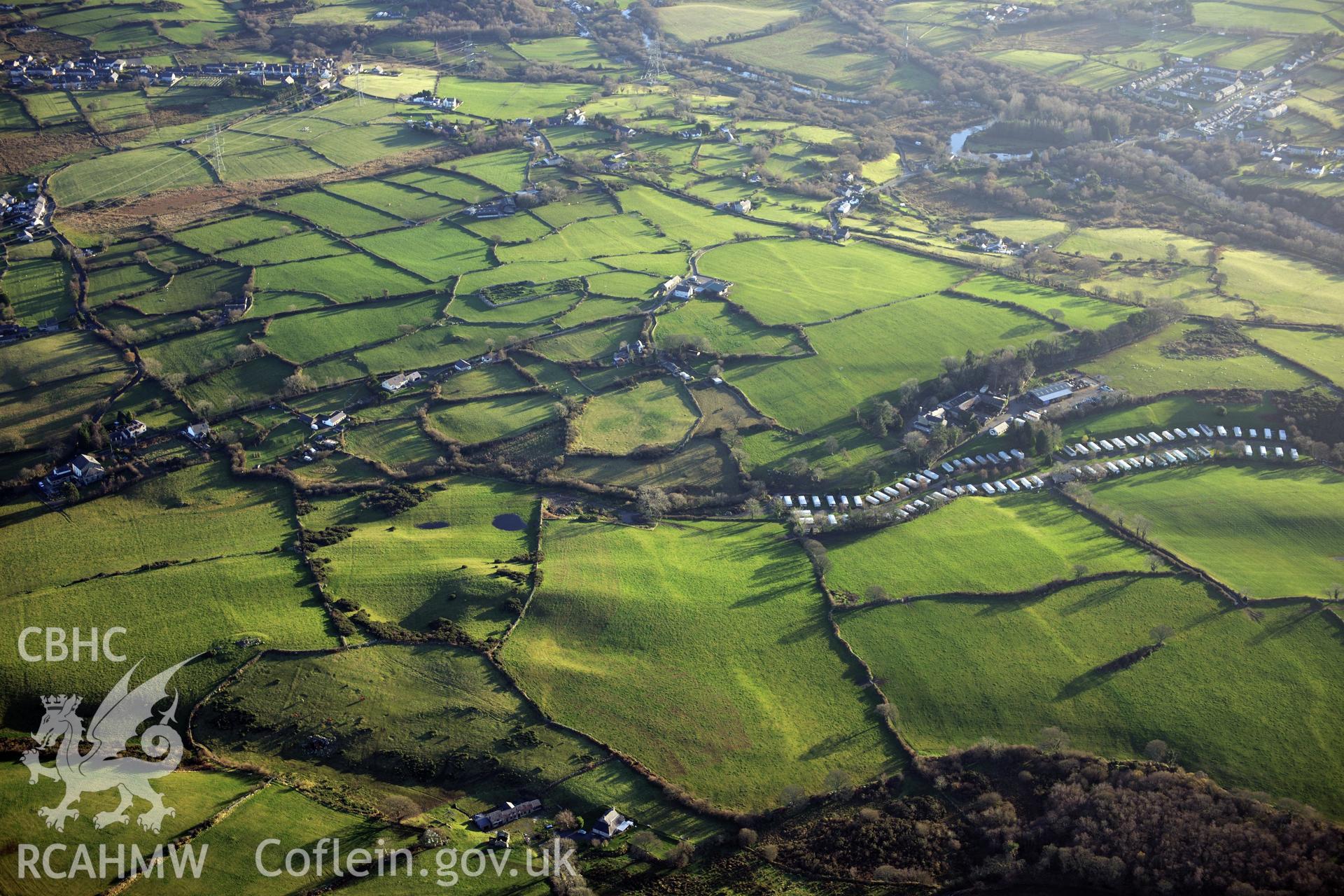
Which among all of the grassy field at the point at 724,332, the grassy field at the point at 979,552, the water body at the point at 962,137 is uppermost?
the water body at the point at 962,137

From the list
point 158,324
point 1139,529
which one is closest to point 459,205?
point 158,324

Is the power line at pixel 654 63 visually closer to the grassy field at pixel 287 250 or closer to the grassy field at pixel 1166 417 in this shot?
the grassy field at pixel 287 250

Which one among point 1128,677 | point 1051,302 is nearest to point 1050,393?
point 1051,302

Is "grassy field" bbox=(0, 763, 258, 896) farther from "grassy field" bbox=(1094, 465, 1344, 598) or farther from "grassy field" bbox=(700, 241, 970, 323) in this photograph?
"grassy field" bbox=(700, 241, 970, 323)

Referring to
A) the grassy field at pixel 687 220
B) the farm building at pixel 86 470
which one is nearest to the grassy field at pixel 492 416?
the farm building at pixel 86 470

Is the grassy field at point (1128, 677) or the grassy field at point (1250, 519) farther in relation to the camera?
the grassy field at point (1250, 519)

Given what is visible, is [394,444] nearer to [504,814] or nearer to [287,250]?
[287,250]

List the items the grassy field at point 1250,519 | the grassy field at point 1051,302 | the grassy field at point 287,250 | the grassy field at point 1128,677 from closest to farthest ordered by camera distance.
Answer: the grassy field at point 1128,677
the grassy field at point 1250,519
the grassy field at point 1051,302
the grassy field at point 287,250

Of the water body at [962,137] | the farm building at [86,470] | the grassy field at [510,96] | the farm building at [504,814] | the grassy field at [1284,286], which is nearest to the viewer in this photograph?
the farm building at [504,814]
